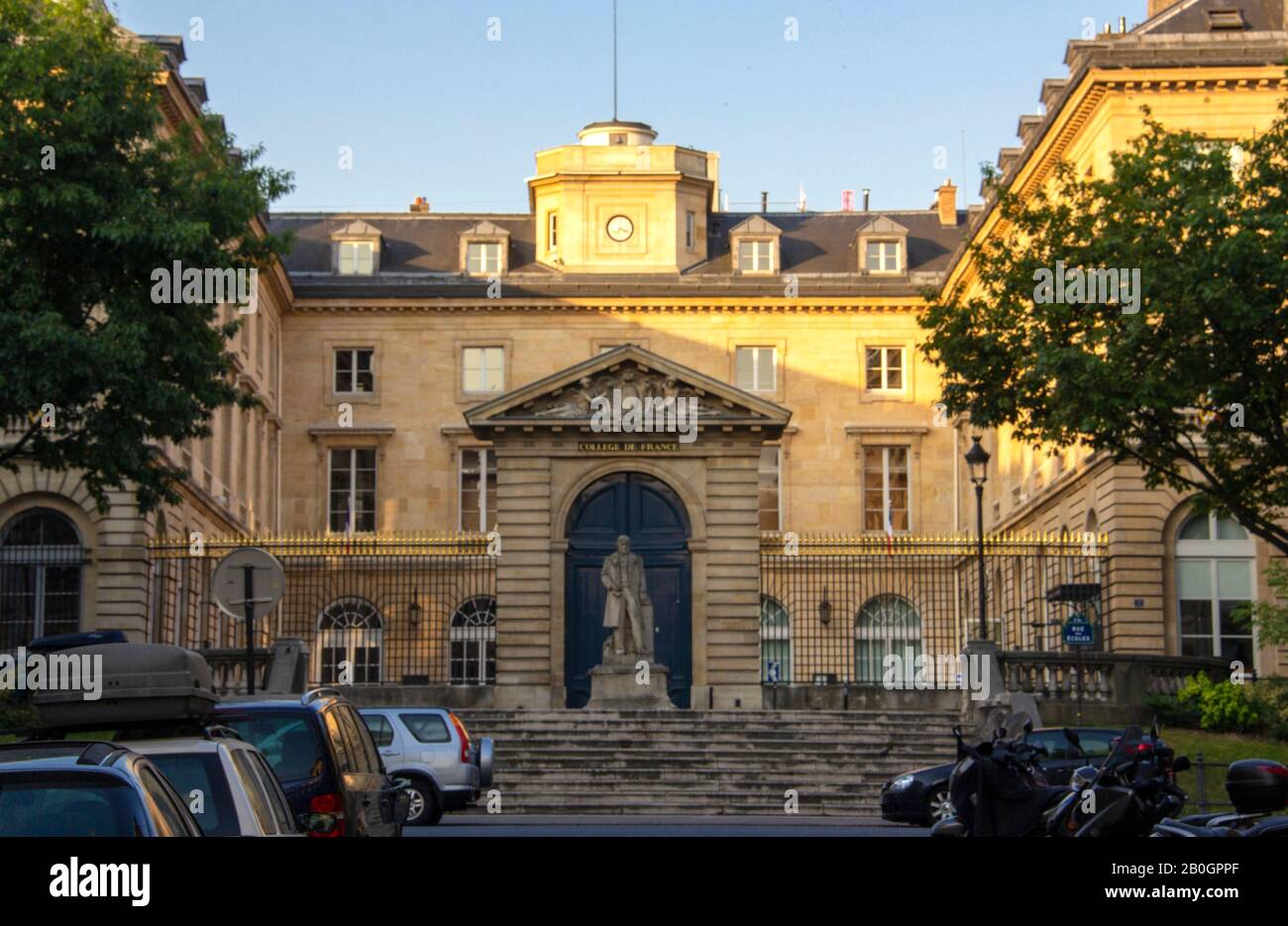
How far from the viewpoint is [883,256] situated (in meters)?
66.9

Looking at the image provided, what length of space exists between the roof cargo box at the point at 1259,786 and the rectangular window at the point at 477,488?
53184 millimetres

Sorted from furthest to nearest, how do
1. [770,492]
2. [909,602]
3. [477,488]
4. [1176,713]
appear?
[770,492] → [477,488] → [909,602] → [1176,713]

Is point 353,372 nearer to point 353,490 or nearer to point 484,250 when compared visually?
point 353,490

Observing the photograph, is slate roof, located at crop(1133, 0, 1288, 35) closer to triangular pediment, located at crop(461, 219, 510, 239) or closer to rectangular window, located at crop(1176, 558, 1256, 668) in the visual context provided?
rectangular window, located at crop(1176, 558, 1256, 668)

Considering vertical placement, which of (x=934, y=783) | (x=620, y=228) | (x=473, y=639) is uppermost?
(x=620, y=228)

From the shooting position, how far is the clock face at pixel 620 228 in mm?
67000

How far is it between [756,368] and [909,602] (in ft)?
72.3

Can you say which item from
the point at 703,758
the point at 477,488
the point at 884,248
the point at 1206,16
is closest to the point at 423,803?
the point at 703,758

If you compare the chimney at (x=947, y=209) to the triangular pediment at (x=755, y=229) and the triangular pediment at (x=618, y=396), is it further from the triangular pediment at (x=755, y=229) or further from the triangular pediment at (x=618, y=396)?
the triangular pediment at (x=618, y=396)

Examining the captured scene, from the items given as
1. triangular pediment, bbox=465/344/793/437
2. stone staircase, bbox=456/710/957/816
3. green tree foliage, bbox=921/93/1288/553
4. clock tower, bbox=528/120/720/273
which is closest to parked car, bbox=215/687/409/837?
stone staircase, bbox=456/710/957/816

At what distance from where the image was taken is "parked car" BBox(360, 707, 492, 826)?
88.2ft

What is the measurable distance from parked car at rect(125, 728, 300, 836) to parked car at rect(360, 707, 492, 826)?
51.0 ft

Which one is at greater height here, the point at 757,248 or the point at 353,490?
the point at 757,248
